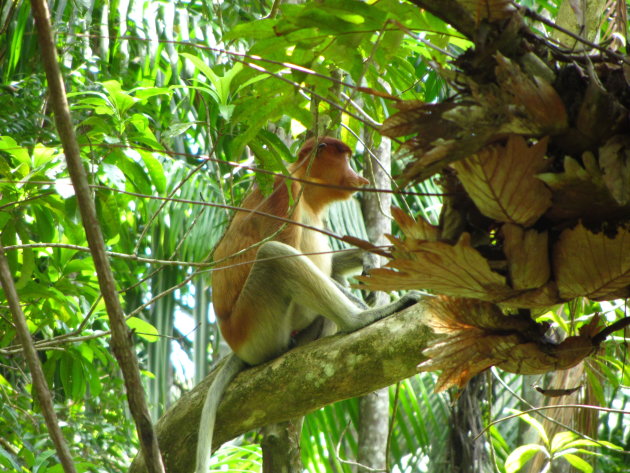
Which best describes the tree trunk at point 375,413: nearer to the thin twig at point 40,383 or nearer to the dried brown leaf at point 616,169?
the thin twig at point 40,383

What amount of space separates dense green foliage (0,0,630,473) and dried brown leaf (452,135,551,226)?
0.46ft

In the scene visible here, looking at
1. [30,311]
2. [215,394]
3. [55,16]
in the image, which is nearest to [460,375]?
[215,394]

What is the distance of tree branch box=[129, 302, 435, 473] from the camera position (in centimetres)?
224

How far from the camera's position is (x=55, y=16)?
3.58 meters

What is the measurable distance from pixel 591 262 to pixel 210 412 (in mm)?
2247

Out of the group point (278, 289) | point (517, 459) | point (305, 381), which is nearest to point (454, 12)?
point (305, 381)

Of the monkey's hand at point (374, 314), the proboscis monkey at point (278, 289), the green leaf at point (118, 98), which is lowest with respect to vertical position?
the monkey's hand at point (374, 314)

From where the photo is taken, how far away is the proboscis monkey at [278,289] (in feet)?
10.2

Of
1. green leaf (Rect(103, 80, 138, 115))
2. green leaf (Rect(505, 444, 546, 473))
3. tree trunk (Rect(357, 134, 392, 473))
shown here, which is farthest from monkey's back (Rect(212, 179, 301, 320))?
green leaf (Rect(505, 444, 546, 473))

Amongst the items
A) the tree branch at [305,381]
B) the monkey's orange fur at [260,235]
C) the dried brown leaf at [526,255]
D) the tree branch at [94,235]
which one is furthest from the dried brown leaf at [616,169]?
the monkey's orange fur at [260,235]

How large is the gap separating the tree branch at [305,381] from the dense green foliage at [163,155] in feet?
0.55

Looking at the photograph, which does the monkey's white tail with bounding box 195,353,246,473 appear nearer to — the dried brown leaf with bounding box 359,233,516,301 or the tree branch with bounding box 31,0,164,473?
the tree branch with bounding box 31,0,164,473

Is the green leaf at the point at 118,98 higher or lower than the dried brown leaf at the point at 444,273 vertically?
higher

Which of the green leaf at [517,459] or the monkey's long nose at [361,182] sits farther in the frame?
the monkey's long nose at [361,182]
